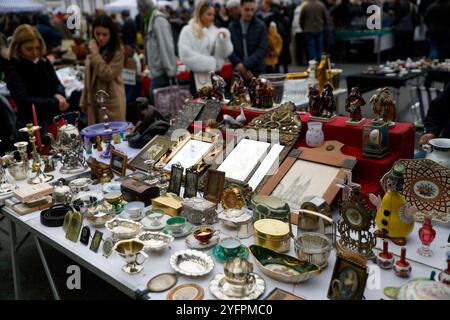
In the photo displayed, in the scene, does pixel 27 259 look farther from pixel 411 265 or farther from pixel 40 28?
pixel 40 28

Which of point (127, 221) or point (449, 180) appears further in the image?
point (127, 221)

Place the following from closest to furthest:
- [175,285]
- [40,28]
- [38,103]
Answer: [175,285], [38,103], [40,28]

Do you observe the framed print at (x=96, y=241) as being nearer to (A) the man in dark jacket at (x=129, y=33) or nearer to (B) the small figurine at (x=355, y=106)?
(B) the small figurine at (x=355, y=106)

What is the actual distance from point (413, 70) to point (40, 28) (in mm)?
5061

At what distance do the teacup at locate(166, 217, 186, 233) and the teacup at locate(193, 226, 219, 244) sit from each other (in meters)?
0.07

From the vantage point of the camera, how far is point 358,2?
871 cm

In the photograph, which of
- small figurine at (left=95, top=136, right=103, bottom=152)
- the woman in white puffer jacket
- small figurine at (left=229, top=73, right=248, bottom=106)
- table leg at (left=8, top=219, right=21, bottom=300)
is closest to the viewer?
table leg at (left=8, top=219, right=21, bottom=300)

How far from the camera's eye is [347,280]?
116 centimetres

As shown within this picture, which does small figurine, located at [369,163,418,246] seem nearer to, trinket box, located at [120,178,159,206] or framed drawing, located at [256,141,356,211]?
framed drawing, located at [256,141,356,211]

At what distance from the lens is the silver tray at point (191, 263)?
1334mm

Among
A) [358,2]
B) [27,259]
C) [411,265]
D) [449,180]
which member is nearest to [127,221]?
[411,265]

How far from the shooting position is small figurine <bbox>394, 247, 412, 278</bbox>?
125 cm

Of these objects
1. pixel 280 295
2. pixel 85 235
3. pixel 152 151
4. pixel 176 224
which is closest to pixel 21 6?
pixel 152 151

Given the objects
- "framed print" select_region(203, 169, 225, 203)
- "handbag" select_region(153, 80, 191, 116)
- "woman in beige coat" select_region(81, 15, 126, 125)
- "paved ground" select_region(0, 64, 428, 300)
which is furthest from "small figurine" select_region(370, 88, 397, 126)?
"handbag" select_region(153, 80, 191, 116)
